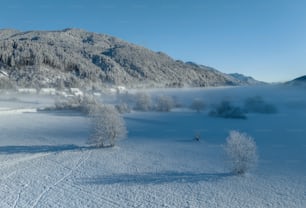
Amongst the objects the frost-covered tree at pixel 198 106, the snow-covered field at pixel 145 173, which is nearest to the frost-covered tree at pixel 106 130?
the snow-covered field at pixel 145 173

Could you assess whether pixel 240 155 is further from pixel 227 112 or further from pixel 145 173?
pixel 227 112

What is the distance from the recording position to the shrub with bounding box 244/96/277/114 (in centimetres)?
3893

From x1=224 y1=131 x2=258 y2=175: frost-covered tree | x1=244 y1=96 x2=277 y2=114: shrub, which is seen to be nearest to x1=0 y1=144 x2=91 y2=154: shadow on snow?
x1=224 y1=131 x2=258 y2=175: frost-covered tree

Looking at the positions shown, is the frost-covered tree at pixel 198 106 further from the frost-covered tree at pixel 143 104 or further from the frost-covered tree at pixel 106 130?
the frost-covered tree at pixel 106 130

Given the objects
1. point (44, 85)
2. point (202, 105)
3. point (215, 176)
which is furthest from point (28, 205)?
point (44, 85)

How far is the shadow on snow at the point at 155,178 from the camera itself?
10.9 metres

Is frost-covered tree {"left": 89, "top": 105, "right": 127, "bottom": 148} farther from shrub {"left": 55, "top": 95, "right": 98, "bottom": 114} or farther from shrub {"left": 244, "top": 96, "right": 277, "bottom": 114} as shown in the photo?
shrub {"left": 244, "top": 96, "right": 277, "bottom": 114}

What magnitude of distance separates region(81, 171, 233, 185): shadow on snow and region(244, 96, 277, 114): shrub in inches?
1152

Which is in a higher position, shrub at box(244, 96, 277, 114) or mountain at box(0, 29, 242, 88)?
mountain at box(0, 29, 242, 88)

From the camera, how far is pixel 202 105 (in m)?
41.5

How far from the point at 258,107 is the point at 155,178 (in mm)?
33112

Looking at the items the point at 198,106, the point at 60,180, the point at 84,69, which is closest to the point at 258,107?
the point at 198,106

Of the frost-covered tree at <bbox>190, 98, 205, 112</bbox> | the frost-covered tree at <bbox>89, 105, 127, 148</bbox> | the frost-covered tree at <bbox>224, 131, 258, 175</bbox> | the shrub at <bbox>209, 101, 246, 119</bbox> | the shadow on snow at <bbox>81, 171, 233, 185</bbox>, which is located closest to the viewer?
the shadow on snow at <bbox>81, 171, 233, 185</bbox>

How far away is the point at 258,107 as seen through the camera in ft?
135
